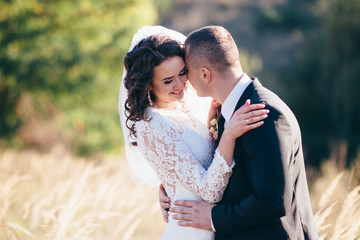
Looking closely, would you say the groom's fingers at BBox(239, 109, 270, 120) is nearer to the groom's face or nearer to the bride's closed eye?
the groom's face

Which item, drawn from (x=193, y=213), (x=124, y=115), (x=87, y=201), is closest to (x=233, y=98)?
(x=193, y=213)

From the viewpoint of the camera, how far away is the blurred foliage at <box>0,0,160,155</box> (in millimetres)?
10070

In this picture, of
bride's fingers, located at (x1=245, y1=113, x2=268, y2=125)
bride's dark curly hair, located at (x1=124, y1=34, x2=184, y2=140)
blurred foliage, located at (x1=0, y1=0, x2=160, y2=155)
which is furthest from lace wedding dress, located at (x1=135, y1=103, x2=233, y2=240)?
blurred foliage, located at (x1=0, y1=0, x2=160, y2=155)

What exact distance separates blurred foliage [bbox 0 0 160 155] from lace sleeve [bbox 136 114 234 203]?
26.1 ft

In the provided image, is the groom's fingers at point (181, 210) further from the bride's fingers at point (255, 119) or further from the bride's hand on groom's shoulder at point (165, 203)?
the bride's fingers at point (255, 119)

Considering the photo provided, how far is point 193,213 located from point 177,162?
352 millimetres

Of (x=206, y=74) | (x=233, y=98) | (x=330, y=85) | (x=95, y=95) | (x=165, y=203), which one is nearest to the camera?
(x=233, y=98)

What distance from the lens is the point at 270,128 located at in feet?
6.95

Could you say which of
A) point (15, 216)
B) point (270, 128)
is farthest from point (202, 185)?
point (15, 216)

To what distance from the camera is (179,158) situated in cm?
261

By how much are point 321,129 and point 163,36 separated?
1417cm

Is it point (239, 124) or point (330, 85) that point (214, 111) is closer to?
point (239, 124)

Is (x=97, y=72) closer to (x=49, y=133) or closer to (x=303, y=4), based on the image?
(x=49, y=133)

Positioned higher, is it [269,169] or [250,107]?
[250,107]
